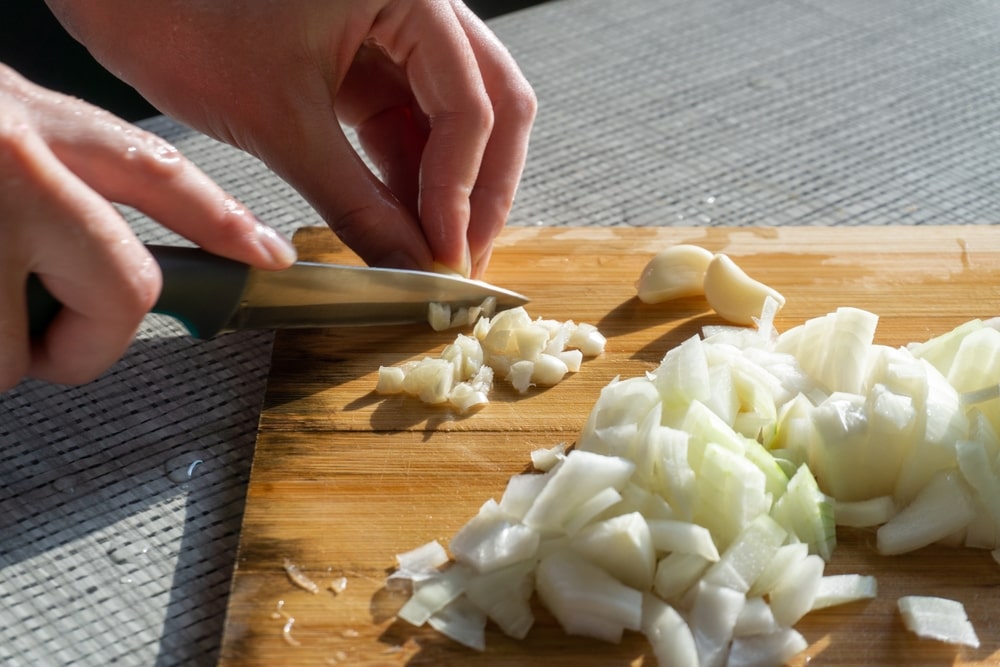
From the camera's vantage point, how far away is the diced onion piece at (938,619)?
1.02 m

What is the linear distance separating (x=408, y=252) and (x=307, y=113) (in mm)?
226

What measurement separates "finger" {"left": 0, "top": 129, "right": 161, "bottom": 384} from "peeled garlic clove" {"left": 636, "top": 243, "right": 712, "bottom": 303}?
707mm

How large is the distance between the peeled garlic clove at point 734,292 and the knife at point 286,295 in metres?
0.26

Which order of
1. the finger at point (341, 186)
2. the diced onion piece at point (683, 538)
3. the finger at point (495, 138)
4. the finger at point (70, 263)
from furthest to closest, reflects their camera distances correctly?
the finger at point (495, 138) < the finger at point (341, 186) < the diced onion piece at point (683, 538) < the finger at point (70, 263)

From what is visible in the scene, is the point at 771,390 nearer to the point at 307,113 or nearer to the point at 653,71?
the point at 307,113

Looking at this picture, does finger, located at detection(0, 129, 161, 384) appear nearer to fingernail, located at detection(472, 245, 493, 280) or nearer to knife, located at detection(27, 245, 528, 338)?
knife, located at detection(27, 245, 528, 338)

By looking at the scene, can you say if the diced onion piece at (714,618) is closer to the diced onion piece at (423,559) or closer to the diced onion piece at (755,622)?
the diced onion piece at (755,622)

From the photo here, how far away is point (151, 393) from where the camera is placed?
1.38 m

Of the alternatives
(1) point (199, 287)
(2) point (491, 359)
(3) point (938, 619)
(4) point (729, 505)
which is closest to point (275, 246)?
(1) point (199, 287)

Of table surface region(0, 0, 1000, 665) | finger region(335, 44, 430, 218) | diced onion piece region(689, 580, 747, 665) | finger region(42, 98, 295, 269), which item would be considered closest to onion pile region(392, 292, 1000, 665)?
diced onion piece region(689, 580, 747, 665)

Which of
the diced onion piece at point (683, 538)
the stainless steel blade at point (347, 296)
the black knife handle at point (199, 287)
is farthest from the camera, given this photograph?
the stainless steel blade at point (347, 296)

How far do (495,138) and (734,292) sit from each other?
1.35 feet

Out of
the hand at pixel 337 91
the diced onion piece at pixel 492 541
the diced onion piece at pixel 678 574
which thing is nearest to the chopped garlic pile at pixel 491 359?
the hand at pixel 337 91

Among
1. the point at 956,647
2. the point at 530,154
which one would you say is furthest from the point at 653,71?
the point at 956,647
